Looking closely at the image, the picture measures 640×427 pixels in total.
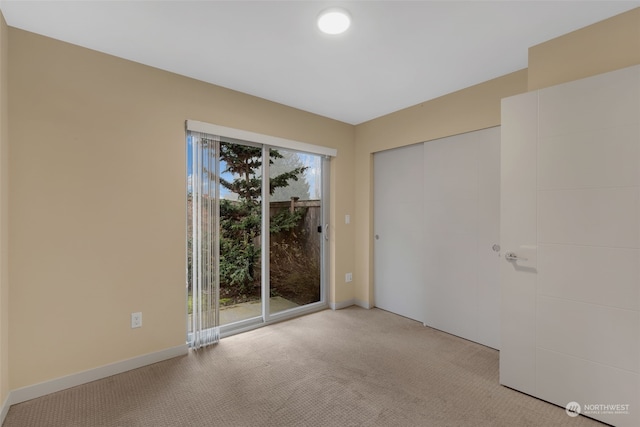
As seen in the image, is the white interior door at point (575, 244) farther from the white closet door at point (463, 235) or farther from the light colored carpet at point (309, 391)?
the white closet door at point (463, 235)

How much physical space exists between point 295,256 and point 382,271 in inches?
45.7

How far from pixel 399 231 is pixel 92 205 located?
3072 millimetres

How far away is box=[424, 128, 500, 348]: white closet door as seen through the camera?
275 cm

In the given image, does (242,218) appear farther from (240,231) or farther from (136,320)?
(136,320)

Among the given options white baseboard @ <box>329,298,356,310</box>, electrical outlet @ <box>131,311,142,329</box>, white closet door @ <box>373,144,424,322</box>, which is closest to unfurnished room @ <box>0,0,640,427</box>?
electrical outlet @ <box>131,311,142,329</box>

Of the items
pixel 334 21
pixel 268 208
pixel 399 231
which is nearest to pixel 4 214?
pixel 268 208

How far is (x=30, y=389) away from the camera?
6.48ft

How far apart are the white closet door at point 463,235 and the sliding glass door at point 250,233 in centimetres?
139

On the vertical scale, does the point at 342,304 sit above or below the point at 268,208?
below

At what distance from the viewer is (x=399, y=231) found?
3629 millimetres

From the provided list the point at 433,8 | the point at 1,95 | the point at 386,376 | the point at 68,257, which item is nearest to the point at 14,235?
the point at 68,257

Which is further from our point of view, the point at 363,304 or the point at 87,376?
the point at 363,304

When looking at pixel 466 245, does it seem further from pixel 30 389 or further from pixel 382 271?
pixel 30 389

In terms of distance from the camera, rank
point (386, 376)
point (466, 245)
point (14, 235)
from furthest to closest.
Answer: point (466, 245), point (386, 376), point (14, 235)
